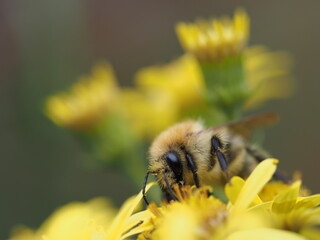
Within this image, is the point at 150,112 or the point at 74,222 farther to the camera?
the point at 150,112

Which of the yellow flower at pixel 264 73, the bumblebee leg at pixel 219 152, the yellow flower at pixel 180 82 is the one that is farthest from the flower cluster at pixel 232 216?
the yellow flower at pixel 264 73

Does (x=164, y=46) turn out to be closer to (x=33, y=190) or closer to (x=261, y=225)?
(x=33, y=190)

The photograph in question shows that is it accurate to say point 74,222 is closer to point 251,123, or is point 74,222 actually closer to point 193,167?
point 193,167

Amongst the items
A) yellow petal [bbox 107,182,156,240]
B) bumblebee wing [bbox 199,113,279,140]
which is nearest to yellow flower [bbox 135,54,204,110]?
bumblebee wing [bbox 199,113,279,140]

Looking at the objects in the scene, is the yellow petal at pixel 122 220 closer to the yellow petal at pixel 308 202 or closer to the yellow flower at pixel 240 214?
the yellow flower at pixel 240 214

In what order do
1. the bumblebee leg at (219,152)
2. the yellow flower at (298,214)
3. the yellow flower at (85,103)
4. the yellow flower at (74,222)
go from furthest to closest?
the yellow flower at (85,103) → the yellow flower at (74,222) → the bumblebee leg at (219,152) → the yellow flower at (298,214)

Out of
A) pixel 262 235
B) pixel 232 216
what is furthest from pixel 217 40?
pixel 262 235
